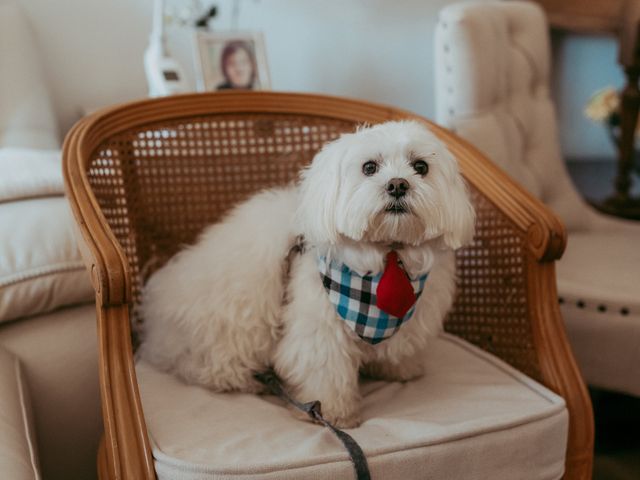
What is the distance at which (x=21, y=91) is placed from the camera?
1756 millimetres

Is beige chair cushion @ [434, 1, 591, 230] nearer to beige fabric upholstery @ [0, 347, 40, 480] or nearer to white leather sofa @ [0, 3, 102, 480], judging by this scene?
white leather sofa @ [0, 3, 102, 480]

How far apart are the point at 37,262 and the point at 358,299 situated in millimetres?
588

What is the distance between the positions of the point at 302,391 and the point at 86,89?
131 centimetres

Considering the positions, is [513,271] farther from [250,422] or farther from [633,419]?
[633,419]

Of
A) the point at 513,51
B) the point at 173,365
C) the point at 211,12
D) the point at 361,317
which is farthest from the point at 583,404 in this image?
the point at 211,12

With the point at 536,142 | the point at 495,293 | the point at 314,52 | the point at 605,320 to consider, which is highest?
the point at 314,52

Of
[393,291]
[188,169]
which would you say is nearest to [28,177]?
[188,169]

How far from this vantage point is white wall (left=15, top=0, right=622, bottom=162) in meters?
1.98

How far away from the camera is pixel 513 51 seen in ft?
6.38

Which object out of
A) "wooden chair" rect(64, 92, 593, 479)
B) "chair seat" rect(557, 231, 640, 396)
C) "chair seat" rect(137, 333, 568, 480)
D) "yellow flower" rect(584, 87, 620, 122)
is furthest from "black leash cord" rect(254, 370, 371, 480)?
"yellow flower" rect(584, 87, 620, 122)

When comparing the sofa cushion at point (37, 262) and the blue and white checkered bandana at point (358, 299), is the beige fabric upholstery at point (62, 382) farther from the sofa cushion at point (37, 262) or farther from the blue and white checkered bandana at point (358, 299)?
the blue and white checkered bandana at point (358, 299)

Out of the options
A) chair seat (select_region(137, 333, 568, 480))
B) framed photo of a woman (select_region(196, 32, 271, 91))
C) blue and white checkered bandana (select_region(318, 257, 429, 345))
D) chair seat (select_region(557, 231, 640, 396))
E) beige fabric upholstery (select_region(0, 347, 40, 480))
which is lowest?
chair seat (select_region(557, 231, 640, 396))

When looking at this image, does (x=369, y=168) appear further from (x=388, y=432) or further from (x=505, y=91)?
(x=505, y=91)

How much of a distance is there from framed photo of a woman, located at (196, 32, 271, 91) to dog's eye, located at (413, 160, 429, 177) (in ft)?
3.13
